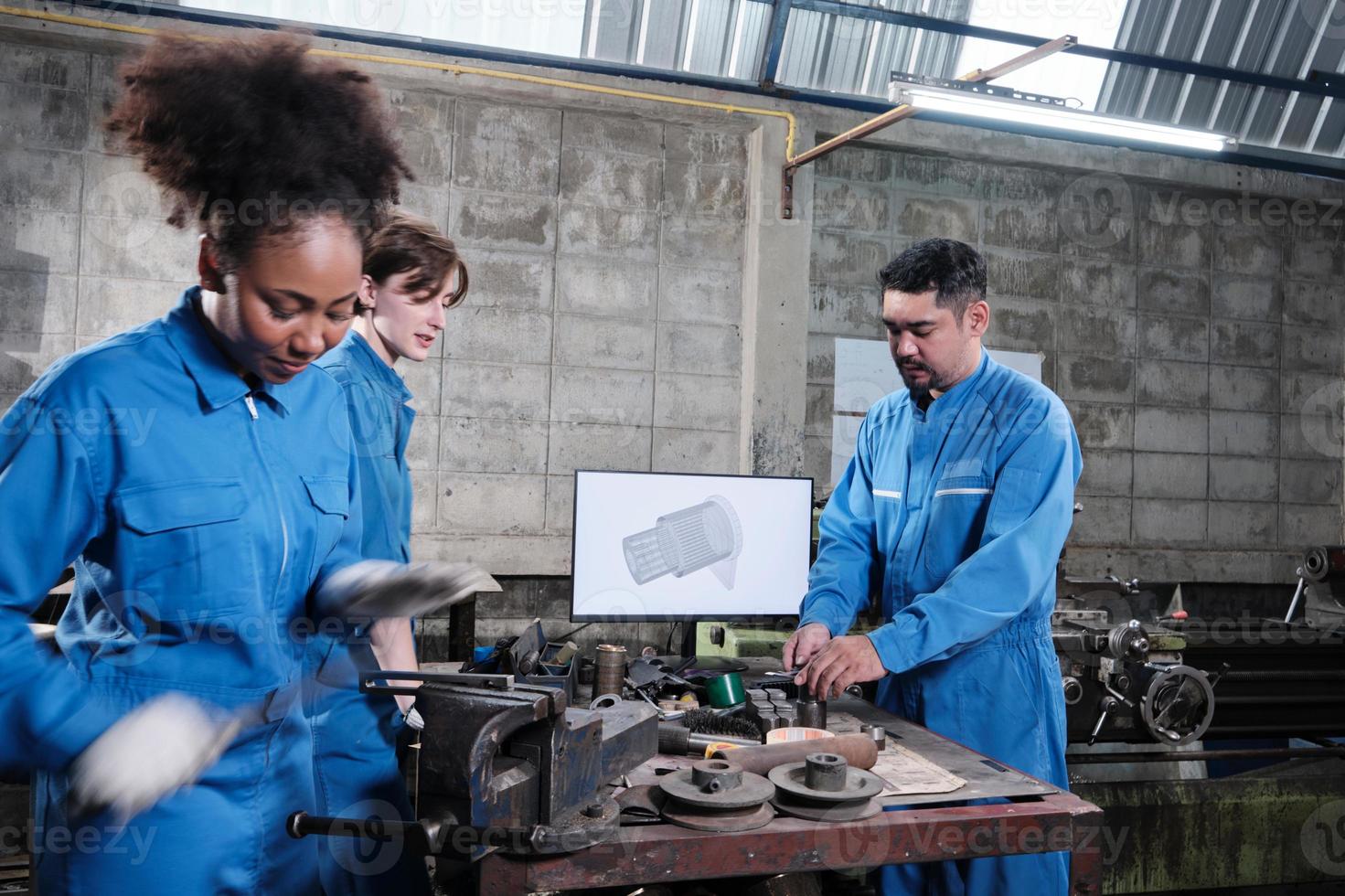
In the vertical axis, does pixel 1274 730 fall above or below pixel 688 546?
below

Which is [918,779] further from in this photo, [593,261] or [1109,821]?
[593,261]

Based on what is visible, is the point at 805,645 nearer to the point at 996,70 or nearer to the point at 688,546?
the point at 688,546

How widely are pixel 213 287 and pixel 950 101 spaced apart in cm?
235

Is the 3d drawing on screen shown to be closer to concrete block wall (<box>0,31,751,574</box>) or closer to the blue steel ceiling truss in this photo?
concrete block wall (<box>0,31,751,574</box>)

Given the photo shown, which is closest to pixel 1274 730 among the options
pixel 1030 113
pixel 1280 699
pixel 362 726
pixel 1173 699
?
pixel 1280 699

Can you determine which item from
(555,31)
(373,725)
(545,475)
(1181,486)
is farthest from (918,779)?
(1181,486)

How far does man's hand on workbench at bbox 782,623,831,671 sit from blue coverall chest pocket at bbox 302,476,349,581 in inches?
37.0

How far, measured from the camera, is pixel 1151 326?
454 centimetres

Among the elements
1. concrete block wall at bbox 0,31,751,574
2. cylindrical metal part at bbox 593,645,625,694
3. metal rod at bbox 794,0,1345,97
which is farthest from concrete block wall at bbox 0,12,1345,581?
cylindrical metal part at bbox 593,645,625,694

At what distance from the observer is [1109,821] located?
268 centimetres

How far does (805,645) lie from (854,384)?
2571 mm

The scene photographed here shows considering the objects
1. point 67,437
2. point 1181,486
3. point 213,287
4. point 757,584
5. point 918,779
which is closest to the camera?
point 67,437

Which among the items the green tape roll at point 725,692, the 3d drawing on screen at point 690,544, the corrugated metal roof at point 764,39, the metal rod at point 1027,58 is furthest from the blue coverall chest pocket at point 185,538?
the corrugated metal roof at point 764,39

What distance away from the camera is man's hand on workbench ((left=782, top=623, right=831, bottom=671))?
1.81 meters
